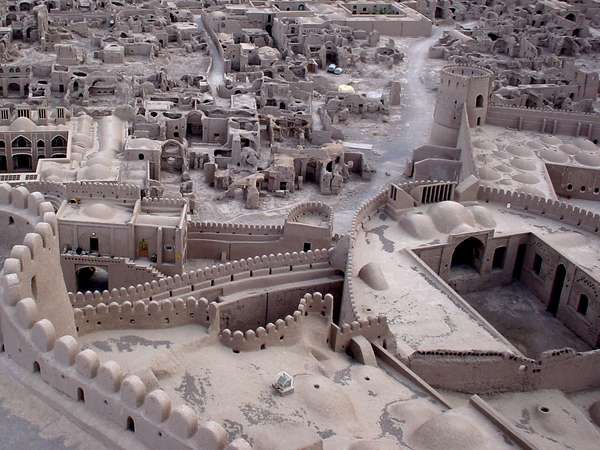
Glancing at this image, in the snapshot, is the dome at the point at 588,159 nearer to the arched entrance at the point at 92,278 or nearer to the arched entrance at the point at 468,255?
the arched entrance at the point at 468,255

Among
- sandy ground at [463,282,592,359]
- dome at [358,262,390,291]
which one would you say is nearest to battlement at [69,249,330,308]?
dome at [358,262,390,291]

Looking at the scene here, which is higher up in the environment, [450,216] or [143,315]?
[450,216]

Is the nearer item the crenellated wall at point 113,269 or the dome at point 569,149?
the crenellated wall at point 113,269

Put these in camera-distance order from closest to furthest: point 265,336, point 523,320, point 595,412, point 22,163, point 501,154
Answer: point 265,336 → point 595,412 → point 523,320 → point 501,154 → point 22,163

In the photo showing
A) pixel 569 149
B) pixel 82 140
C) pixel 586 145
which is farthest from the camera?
pixel 586 145

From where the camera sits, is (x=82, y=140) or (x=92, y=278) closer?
(x=92, y=278)

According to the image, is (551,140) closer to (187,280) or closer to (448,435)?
(187,280)

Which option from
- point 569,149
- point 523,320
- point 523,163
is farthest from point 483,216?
point 569,149

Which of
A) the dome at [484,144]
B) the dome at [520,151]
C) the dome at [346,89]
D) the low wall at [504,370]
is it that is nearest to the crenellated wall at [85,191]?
the low wall at [504,370]
